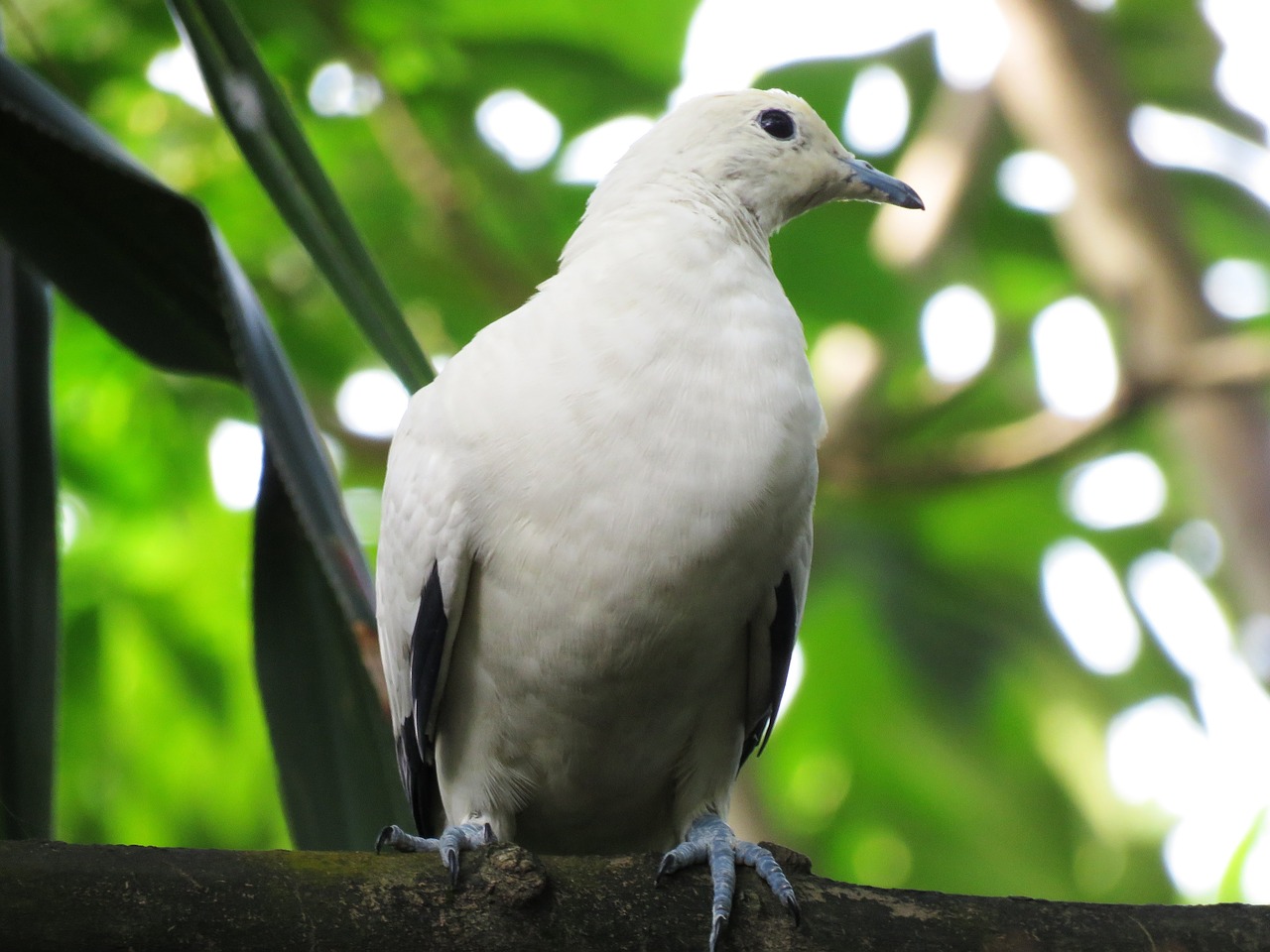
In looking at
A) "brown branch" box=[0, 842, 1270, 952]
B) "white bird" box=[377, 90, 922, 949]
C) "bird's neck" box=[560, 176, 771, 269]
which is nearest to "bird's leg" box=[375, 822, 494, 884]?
"white bird" box=[377, 90, 922, 949]

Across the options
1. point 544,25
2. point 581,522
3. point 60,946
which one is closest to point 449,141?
point 544,25

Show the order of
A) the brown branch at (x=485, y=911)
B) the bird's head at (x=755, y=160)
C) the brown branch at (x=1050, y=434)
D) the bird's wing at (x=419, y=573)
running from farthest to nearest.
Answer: the brown branch at (x=1050, y=434)
the bird's head at (x=755, y=160)
the bird's wing at (x=419, y=573)
the brown branch at (x=485, y=911)

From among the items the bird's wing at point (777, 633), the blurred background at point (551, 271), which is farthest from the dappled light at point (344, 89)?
the bird's wing at point (777, 633)

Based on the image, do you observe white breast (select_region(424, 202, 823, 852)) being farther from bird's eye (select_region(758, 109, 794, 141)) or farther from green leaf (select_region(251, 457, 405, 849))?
bird's eye (select_region(758, 109, 794, 141))

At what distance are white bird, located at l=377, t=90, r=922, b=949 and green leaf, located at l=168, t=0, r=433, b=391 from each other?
30cm

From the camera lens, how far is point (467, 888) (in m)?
1.72

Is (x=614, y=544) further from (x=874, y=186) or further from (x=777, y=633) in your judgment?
(x=874, y=186)

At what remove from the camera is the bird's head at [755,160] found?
9.55 feet

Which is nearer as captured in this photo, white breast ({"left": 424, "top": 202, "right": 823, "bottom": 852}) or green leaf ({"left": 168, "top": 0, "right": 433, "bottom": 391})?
green leaf ({"left": 168, "top": 0, "right": 433, "bottom": 391})

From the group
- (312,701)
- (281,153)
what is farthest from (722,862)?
(281,153)

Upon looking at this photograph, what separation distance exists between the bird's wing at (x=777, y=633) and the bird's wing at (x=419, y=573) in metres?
0.56

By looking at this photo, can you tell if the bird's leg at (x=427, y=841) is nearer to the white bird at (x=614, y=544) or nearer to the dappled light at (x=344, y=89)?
the white bird at (x=614, y=544)

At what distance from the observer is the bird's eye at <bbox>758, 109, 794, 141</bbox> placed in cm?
300

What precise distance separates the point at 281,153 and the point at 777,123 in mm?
1240
